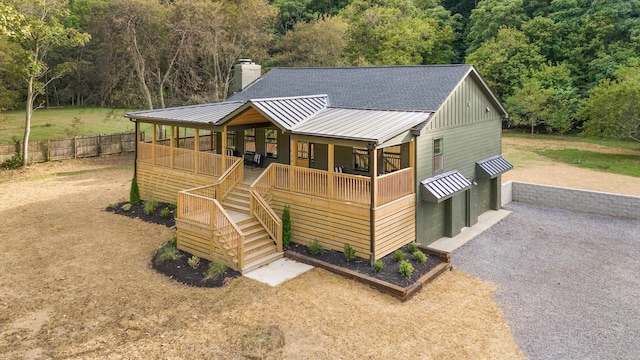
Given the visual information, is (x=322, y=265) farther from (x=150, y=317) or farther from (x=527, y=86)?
(x=527, y=86)

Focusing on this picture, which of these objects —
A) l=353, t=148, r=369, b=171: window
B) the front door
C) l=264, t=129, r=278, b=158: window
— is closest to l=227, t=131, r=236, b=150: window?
l=264, t=129, r=278, b=158: window

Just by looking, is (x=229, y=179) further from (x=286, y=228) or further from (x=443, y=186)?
(x=443, y=186)

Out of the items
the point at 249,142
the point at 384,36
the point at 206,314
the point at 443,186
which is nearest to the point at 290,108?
the point at 249,142

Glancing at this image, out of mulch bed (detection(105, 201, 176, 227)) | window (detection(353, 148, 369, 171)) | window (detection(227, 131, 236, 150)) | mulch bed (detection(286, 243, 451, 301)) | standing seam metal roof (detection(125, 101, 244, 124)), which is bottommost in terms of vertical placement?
mulch bed (detection(286, 243, 451, 301))

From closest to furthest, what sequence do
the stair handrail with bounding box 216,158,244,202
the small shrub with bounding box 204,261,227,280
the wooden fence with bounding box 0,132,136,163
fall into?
the small shrub with bounding box 204,261,227,280 < the stair handrail with bounding box 216,158,244,202 < the wooden fence with bounding box 0,132,136,163


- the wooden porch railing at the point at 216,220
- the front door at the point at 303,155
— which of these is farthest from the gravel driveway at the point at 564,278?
the wooden porch railing at the point at 216,220

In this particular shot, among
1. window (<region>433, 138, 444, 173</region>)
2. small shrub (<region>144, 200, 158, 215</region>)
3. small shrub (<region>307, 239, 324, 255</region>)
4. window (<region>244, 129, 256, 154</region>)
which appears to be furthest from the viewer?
window (<region>244, 129, 256, 154</region>)

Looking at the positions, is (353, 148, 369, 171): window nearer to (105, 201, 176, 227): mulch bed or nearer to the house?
the house
